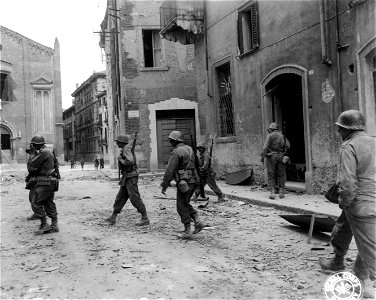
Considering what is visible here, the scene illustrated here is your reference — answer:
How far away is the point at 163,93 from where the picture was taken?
19.6m

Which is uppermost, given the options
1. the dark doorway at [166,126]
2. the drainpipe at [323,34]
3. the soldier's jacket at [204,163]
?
the drainpipe at [323,34]

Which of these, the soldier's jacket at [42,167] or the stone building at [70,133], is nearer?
the soldier's jacket at [42,167]

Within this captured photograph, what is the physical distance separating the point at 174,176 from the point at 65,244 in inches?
77.0

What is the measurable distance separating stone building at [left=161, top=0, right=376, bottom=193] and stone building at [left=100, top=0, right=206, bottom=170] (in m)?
4.37

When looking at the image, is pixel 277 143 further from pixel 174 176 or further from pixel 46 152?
pixel 46 152

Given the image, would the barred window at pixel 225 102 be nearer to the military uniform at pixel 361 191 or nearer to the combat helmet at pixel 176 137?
the combat helmet at pixel 176 137

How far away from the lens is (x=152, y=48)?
2011cm

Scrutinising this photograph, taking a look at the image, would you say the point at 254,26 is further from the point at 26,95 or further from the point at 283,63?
the point at 26,95

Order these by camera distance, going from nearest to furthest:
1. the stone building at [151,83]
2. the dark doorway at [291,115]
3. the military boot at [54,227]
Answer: the military boot at [54,227] < the dark doorway at [291,115] < the stone building at [151,83]

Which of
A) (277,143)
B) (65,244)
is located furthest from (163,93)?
(65,244)

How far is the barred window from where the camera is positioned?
1348 cm

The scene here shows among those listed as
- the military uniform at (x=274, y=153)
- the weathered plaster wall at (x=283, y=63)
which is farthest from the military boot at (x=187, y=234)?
the weathered plaster wall at (x=283, y=63)

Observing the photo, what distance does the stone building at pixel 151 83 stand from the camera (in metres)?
19.4

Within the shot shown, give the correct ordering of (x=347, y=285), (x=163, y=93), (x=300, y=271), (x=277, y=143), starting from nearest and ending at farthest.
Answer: (x=347, y=285), (x=300, y=271), (x=277, y=143), (x=163, y=93)
